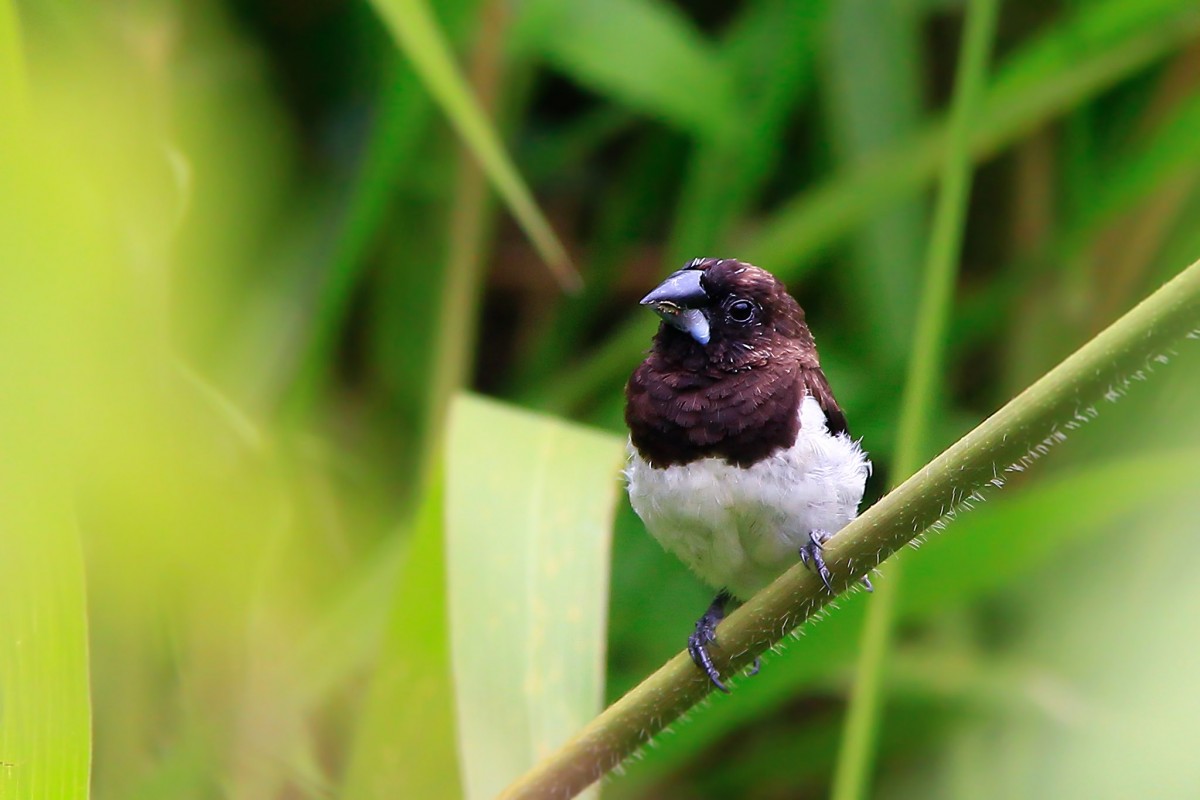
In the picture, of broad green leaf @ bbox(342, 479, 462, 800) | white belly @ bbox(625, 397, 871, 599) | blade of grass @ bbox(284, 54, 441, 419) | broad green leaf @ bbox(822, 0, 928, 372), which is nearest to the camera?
broad green leaf @ bbox(342, 479, 462, 800)

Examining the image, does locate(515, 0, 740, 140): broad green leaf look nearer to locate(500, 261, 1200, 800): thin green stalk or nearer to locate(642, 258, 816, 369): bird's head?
locate(642, 258, 816, 369): bird's head

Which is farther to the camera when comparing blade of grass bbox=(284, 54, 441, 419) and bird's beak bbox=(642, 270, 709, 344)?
blade of grass bbox=(284, 54, 441, 419)

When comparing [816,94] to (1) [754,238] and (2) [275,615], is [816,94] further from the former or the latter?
(2) [275,615]

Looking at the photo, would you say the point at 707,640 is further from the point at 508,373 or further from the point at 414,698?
the point at 508,373

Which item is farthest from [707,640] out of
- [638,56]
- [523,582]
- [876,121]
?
[876,121]

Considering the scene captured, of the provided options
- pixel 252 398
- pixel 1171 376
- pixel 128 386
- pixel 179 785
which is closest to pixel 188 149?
pixel 252 398

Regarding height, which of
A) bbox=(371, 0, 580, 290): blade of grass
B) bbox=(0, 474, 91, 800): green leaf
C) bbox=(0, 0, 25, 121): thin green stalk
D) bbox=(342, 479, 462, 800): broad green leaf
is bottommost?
bbox=(342, 479, 462, 800): broad green leaf

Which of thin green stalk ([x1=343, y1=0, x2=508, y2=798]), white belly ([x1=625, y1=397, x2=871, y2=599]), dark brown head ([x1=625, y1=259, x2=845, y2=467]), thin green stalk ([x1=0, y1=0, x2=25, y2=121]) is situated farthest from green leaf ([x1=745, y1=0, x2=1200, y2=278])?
thin green stalk ([x1=0, y1=0, x2=25, y2=121])
